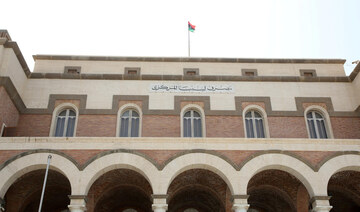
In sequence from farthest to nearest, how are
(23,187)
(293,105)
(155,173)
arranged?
(293,105) → (23,187) → (155,173)

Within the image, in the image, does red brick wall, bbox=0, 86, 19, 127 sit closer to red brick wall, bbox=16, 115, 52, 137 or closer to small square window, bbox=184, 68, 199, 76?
red brick wall, bbox=16, 115, 52, 137

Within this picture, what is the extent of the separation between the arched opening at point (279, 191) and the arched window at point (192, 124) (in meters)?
3.45

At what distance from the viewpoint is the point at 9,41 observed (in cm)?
1773

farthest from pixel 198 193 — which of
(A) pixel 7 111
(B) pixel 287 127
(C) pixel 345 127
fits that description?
(A) pixel 7 111

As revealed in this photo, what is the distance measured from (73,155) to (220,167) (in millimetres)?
5506

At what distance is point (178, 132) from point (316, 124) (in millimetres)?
6786

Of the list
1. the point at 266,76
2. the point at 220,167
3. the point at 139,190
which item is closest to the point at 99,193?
the point at 139,190

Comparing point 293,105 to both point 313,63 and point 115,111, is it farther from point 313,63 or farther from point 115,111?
point 115,111

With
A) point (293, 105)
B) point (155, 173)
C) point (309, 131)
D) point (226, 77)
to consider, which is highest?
point (226, 77)

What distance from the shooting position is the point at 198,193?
18.8 meters

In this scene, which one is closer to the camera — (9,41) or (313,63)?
(9,41)

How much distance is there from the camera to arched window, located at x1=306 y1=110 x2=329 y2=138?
19188 millimetres

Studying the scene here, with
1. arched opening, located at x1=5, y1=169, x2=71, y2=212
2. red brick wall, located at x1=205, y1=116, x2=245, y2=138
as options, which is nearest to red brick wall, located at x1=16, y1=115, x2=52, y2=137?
arched opening, located at x1=5, y1=169, x2=71, y2=212

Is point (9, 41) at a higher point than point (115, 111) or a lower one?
higher
